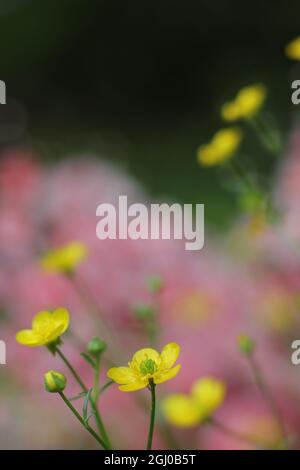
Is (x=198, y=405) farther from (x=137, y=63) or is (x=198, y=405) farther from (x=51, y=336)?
(x=137, y=63)

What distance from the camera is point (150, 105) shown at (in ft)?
9.74

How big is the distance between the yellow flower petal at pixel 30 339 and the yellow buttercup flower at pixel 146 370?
43 millimetres

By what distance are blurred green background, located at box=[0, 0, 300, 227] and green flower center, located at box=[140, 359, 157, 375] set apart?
2284 millimetres

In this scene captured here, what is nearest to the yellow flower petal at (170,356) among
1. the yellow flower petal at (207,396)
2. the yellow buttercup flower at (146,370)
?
the yellow buttercup flower at (146,370)

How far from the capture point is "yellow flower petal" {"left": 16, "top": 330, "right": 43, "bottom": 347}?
319mm

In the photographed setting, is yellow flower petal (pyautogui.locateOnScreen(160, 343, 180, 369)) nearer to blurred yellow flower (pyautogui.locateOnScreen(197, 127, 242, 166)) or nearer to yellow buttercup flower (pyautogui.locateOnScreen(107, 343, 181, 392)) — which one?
yellow buttercup flower (pyautogui.locateOnScreen(107, 343, 181, 392))

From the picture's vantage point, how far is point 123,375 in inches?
11.7

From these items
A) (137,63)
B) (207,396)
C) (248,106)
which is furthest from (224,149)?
(137,63)

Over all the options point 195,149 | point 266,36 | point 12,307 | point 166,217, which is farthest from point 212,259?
point 266,36

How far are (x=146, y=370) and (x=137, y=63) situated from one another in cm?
285

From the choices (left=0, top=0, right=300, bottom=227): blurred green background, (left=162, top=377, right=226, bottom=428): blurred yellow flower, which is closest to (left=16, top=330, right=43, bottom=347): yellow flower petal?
(left=162, top=377, right=226, bottom=428): blurred yellow flower

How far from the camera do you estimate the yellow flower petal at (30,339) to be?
0.32 metres

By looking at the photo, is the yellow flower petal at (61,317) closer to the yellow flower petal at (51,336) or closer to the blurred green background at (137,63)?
the yellow flower petal at (51,336)

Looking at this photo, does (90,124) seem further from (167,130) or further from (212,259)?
(212,259)
